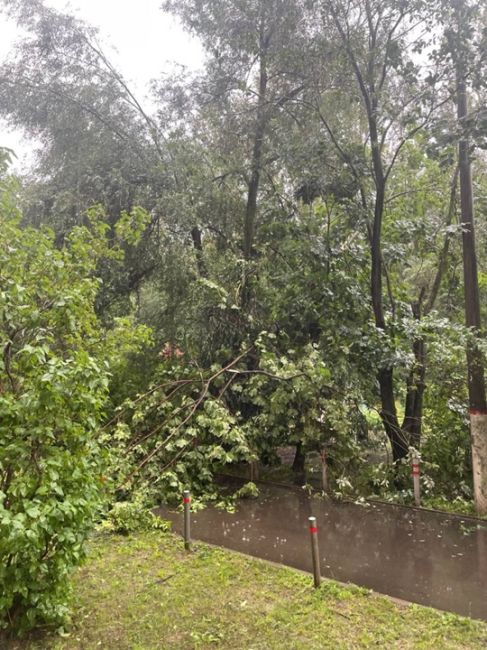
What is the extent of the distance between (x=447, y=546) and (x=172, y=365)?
18.1ft

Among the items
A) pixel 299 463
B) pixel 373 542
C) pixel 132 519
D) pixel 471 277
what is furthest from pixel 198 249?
pixel 373 542

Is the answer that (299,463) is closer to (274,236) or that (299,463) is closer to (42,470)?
(274,236)

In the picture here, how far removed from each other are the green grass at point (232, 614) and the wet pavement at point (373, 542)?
1.47 feet

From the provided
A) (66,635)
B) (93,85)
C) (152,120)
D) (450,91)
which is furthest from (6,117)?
(66,635)

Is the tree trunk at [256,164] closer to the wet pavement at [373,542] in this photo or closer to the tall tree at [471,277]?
the tall tree at [471,277]

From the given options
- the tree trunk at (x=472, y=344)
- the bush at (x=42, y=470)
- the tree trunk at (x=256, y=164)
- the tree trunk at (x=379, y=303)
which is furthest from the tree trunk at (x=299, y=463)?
the bush at (x=42, y=470)

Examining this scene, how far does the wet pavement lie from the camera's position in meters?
5.00

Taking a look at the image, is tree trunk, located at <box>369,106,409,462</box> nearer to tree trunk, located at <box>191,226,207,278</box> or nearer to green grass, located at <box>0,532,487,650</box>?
tree trunk, located at <box>191,226,207,278</box>

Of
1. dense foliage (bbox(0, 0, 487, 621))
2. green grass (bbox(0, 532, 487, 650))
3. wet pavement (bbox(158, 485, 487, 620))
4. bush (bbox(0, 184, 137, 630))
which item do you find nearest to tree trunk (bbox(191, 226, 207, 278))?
dense foliage (bbox(0, 0, 487, 621))

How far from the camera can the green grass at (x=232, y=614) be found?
394cm

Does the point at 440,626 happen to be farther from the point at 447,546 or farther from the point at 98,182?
the point at 98,182

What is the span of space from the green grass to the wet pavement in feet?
1.47

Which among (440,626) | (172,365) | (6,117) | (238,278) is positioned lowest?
(440,626)

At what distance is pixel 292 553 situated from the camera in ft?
19.3
